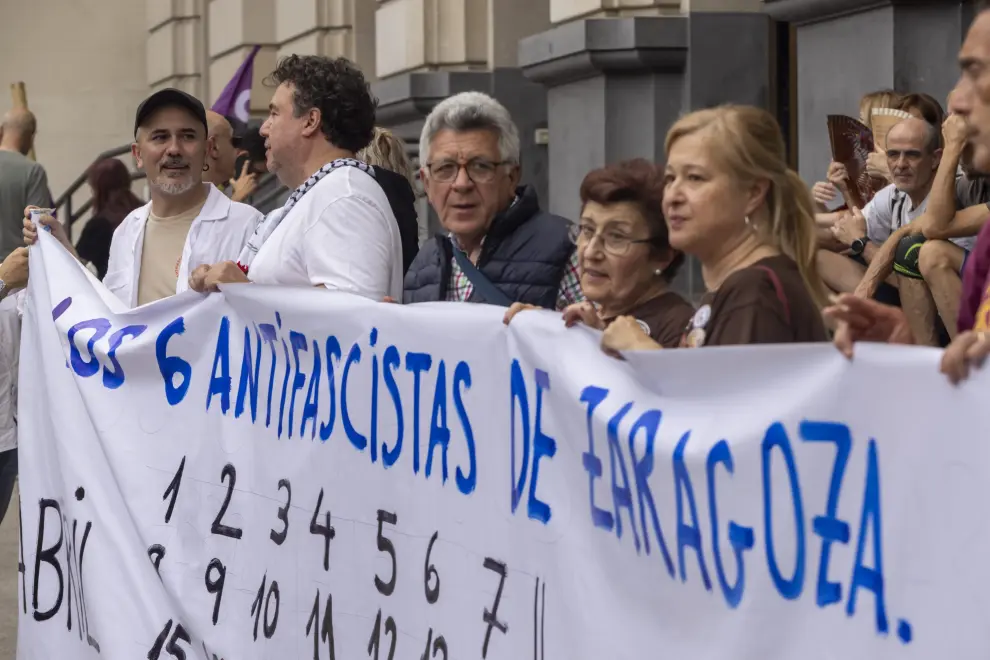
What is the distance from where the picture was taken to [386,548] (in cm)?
399

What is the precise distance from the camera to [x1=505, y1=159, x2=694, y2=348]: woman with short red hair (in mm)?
3955

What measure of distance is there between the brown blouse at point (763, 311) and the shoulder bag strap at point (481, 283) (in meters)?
1.18

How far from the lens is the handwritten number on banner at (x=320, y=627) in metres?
4.15

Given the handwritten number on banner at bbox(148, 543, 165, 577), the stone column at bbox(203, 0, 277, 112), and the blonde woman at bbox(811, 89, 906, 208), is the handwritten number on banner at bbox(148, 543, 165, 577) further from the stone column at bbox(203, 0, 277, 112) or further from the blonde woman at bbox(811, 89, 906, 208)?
the stone column at bbox(203, 0, 277, 112)

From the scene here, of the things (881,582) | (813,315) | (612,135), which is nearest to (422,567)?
(813,315)

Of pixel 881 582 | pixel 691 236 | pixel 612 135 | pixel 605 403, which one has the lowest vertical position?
pixel 881 582

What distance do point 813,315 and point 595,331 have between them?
0.40 meters

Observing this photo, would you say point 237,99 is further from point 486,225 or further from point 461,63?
point 486,225

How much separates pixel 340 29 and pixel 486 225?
11.6 meters

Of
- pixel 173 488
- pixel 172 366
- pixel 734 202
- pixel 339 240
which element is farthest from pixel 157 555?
pixel 734 202

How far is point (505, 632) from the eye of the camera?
354 centimetres

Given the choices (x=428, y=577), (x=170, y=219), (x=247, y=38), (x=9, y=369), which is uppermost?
(x=247, y=38)

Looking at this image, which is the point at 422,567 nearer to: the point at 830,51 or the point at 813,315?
the point at 813,315

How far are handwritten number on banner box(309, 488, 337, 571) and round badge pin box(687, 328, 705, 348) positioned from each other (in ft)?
3.62
